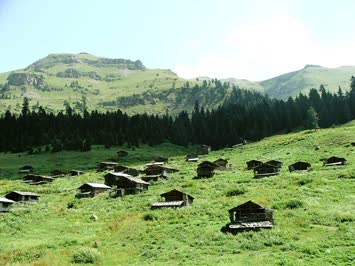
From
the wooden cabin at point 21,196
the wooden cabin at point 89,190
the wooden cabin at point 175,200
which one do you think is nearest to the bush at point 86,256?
the wooden cabin at point 175,200

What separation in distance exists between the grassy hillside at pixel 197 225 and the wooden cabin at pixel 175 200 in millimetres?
1424

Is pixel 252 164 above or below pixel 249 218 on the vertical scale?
below

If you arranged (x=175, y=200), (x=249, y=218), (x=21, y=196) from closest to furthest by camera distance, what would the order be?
(x=249, y=218)
(x=175, y=200)
(x=21, y=196)

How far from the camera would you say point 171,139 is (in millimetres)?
172625

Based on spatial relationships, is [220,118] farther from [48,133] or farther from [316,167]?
[316,167]

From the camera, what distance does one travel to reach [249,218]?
49375 millimetres

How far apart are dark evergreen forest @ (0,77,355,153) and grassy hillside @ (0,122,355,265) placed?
66.5m

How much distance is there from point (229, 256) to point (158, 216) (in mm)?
18977

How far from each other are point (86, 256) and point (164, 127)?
142 m

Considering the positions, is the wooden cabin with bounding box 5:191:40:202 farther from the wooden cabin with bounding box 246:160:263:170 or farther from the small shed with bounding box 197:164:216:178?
the wooden cabin with bounding box 246:160:263:170

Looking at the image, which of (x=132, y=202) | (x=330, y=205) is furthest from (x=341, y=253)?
(x=132, y=202)

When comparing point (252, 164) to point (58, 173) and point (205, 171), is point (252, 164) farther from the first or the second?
point (58, 173)

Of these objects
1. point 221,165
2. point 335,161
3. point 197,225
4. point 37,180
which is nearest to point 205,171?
point 221,165

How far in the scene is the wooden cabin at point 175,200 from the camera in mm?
62228
